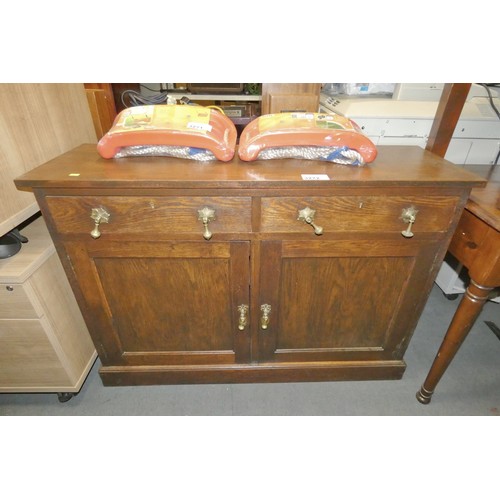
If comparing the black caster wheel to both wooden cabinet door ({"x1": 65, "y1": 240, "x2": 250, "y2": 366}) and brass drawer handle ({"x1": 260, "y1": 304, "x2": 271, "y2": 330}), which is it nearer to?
wooden cabinet door ({"x1": 65, "y1": 240, "x2": 250, "y2": 366})

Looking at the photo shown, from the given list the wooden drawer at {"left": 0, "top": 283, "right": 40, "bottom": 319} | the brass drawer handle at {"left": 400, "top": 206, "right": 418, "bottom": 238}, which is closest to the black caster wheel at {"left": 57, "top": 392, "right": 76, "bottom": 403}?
the wooden drawer at {"left": 0, "top": 283, "right": 40, "bottom": 319}

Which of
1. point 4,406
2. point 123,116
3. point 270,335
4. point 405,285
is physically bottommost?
point 4,406

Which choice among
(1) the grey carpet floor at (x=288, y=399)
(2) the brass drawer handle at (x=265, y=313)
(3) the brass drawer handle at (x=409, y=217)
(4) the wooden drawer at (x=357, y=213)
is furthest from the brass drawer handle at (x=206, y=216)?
(1) the grey carpet floor at (x=288, y=399)

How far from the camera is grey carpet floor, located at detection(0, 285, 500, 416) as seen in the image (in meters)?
1.15

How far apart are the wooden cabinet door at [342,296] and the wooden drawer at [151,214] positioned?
14 cm

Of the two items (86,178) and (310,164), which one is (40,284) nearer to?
(86,178)

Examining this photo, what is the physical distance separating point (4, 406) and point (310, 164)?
142 cm

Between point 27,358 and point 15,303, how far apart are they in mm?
248

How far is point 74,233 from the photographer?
856 millimetres

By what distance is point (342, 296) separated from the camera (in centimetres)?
103

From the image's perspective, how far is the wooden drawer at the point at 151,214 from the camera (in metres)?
0.81
